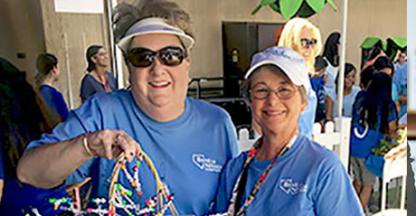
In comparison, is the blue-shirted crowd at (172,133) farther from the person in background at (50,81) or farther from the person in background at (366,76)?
the person in background at (366,76)

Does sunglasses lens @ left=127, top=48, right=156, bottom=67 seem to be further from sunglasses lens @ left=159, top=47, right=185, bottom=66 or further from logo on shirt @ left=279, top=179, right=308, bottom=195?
logo on shirt @ left=279, top=179, right=308, bottom=195

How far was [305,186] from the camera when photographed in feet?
2.62

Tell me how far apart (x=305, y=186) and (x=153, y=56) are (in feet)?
1.43

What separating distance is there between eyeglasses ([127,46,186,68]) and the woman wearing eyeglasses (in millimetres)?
178

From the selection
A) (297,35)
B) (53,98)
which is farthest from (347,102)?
(53,98)

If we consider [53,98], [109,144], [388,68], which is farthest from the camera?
[388,68]

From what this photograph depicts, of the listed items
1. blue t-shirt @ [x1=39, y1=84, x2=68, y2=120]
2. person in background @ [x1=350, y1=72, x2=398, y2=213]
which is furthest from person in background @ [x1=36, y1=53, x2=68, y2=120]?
person in background @ [x1=350, y1=72, x2=398, y2=213]

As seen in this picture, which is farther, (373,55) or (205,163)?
(373,55)

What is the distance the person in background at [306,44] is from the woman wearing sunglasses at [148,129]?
8.9 inches

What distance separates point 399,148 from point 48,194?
0.90 metres

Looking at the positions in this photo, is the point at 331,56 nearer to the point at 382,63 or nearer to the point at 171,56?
the point at 382,63

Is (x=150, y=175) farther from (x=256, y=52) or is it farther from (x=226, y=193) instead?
(x=256, y=52)

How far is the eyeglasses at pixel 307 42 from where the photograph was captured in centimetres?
90

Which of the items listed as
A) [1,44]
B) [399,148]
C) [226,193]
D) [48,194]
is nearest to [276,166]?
[226,193]
